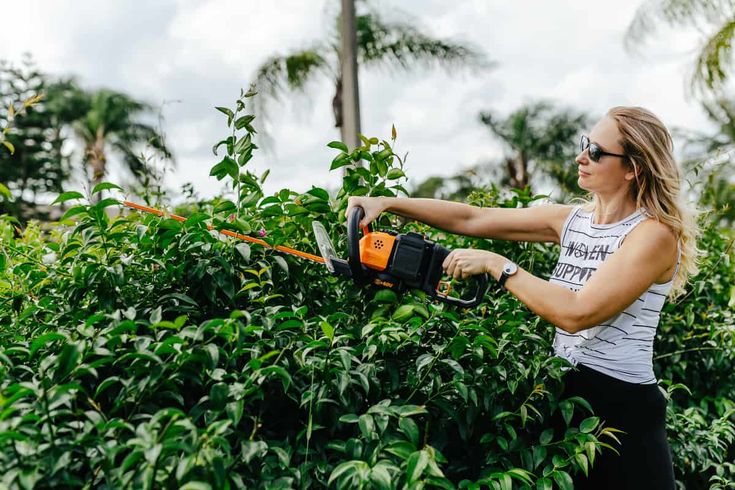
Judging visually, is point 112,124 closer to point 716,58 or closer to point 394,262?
point 716,58

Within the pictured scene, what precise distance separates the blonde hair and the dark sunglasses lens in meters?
0.08

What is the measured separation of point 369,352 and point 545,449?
1.96 feet

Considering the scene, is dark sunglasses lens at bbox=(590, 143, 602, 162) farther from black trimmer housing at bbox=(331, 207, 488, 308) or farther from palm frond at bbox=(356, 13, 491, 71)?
palm frond at bbox=(356, 13, 491, 71)

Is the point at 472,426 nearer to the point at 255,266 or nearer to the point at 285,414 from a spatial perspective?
the point at 285,414

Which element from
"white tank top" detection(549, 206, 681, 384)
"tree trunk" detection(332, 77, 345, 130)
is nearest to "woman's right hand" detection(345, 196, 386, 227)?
"white tank top" detection(549, 206, 681, 384)

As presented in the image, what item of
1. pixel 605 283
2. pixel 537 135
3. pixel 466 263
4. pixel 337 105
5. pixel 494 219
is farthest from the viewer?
pixel 537 135

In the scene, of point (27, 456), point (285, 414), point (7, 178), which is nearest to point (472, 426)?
point (285, 414)

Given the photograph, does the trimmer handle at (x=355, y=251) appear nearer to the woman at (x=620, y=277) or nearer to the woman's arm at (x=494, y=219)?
the woman at (x=620, y=277)

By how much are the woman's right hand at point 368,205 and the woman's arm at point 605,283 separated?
1.05 ft

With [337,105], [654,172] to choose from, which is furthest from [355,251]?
[337,105]

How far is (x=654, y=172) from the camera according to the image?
2301mm

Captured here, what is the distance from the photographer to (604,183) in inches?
93.5

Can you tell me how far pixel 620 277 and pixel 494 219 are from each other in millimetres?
736

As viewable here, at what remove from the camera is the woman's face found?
2.35m
